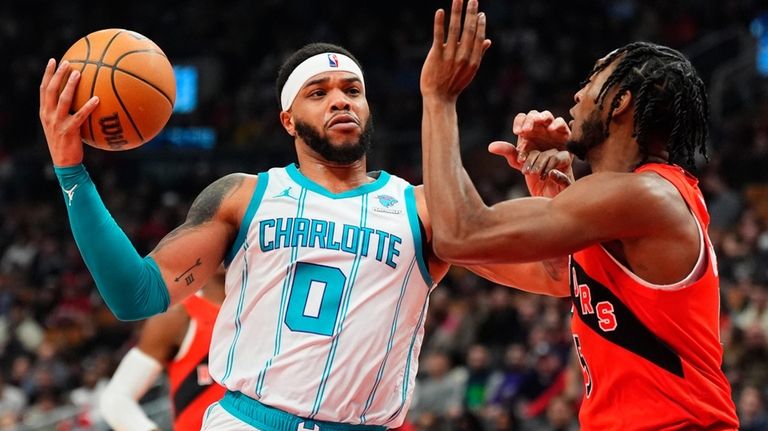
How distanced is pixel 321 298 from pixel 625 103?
1.34 meters

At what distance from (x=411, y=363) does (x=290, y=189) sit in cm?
85

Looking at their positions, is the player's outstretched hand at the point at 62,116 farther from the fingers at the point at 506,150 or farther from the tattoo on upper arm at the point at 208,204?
the fingers at the point at 506,150

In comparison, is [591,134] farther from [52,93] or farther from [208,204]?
[52,93]

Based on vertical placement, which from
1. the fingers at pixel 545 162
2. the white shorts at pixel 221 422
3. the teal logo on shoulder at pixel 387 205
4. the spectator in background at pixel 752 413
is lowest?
the spectator in background at pixel 752 413

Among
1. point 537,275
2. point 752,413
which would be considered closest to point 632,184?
point 537,275

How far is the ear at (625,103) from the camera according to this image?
12.6 ft

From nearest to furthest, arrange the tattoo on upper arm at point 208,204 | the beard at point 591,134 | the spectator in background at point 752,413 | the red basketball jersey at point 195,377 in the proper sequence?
the beard at point 591,134
the tattoo on upper arm at point 208,204
the red basketball jersey at point 195,377
the spectator in background at point 752,413

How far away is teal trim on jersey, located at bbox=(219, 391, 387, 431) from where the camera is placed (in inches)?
163

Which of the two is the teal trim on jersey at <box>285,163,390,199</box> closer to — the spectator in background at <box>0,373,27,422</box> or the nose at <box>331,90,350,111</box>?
the nose at <box>331,90,350,111</box>

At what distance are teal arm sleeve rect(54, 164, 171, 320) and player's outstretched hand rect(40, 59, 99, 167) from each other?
56 mm

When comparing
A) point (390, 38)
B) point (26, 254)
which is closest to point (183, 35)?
point (390, 38)

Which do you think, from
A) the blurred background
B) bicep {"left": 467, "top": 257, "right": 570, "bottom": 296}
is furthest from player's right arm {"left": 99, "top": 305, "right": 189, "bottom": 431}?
the blurred background

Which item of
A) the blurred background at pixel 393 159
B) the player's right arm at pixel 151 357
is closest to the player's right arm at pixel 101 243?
the player's right arm at pixel 151 357

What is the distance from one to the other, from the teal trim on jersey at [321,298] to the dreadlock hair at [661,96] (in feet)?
3.84
